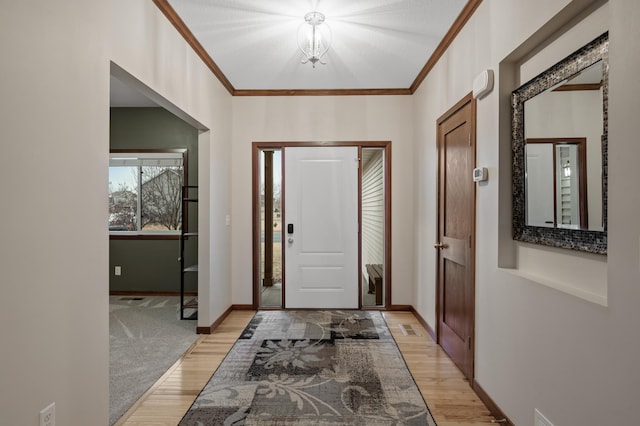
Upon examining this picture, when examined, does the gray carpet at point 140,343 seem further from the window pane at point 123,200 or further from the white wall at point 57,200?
the window pane at point 123,200

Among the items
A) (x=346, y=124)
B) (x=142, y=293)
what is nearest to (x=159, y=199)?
(x=142, y=293)

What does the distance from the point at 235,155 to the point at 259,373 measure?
2.54 meters

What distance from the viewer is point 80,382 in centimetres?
162

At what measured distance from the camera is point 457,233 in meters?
2.74

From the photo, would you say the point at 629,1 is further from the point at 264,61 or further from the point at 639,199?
the point at 264,61

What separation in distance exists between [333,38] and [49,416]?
9.81 feet

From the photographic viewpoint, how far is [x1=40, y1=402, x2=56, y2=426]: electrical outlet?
139 centimetres

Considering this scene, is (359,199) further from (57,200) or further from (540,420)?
(57,200)

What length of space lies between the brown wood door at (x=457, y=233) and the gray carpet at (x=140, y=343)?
7.44ft

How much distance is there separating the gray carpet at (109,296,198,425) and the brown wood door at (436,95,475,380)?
227 cm

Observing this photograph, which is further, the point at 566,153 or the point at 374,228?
the point at 374,228

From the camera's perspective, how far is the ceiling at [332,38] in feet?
8.04

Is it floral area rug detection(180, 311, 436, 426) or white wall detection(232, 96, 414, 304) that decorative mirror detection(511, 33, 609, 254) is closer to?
floral area rug detection(180, 311, 436, 426)

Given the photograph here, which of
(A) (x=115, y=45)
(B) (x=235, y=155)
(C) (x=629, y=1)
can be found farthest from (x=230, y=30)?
(C) (x=629, y=1)
